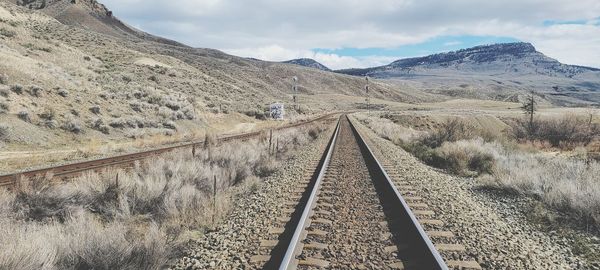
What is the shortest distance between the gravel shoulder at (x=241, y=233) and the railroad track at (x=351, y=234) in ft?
0.65

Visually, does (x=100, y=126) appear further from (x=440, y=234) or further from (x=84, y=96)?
(x=440, y=234)

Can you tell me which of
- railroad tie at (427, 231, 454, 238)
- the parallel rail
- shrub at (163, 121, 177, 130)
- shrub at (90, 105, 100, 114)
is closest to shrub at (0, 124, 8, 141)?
shrub at (90, 105, 100, 114)

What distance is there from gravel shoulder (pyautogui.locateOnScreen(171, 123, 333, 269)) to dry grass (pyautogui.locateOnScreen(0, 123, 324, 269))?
0.29 metres

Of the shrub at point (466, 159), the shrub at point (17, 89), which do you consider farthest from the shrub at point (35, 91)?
the shrub at point (466, 159)

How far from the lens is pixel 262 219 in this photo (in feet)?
24.9

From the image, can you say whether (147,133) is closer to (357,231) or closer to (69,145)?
(69,145)

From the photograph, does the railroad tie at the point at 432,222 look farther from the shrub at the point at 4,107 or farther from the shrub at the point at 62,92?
the shrub at the point at 62,92

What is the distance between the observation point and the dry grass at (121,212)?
16.8ft

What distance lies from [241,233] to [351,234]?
1744 mm

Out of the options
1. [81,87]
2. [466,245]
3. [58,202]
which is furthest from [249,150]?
[81,87]

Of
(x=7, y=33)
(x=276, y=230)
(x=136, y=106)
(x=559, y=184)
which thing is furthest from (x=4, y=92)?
(x=7, y=33)

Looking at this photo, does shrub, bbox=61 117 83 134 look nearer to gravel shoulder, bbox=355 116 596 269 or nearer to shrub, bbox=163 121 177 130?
shrub, bbox=163 121 177 130

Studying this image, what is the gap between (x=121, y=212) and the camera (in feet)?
28.0

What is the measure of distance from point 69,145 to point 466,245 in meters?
20.0
